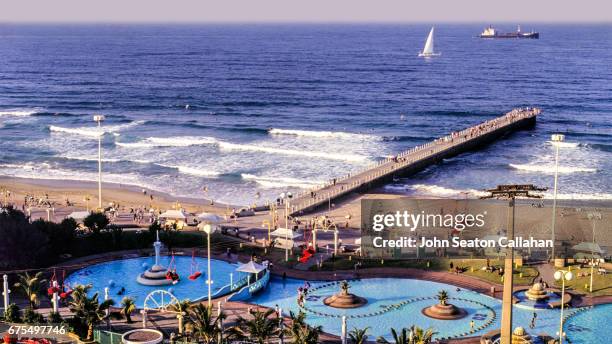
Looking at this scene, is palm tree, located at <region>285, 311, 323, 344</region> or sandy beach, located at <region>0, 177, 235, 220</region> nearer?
palm tree, located at <region>285, 311, 323, 344</region>

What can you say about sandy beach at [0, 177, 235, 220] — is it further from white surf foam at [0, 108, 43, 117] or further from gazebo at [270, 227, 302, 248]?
white surf foam at [0, 108, 43, 117]

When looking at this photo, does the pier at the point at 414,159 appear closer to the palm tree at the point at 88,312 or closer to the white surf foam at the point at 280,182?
the white surf foam at the point at 280,182

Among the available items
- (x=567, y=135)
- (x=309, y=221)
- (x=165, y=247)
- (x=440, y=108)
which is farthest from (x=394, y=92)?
(x=165, y=247)

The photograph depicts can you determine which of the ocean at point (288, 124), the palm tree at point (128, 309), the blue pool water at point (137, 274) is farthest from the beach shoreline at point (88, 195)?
the palm tree at point (128, 309)

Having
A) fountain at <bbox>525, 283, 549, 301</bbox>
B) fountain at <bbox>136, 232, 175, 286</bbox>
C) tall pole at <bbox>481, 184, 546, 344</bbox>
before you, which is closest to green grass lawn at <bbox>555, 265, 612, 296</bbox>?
fountain at <bbox>525, 283, 549, 301</bbox>

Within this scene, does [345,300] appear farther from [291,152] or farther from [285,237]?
[291,152]

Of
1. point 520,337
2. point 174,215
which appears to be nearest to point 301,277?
point 174,215

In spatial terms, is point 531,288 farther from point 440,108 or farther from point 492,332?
point 440,108
